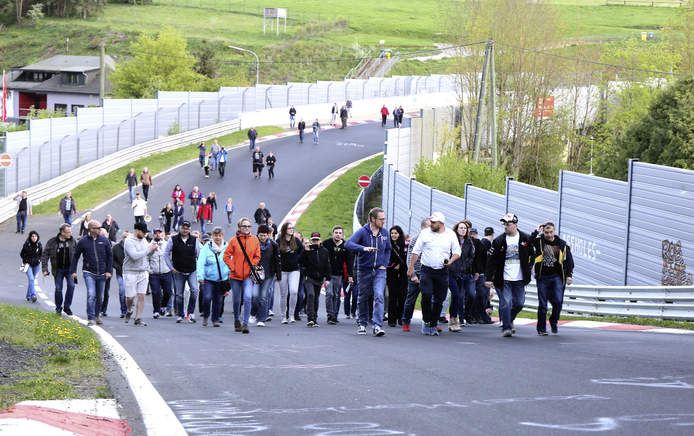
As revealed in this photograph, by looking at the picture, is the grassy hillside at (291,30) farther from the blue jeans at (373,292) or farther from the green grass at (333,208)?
the blue jeans at (373,292)

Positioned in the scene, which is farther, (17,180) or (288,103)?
(288,103)

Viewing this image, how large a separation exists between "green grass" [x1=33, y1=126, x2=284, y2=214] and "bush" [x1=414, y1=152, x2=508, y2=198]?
49.4 ft

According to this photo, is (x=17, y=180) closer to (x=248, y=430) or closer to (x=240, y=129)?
(x=240, y=129)

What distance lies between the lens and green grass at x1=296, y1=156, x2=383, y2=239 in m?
39.9

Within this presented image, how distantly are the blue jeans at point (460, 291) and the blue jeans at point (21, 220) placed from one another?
25005 mm

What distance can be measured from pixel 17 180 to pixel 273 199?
11.4 metres

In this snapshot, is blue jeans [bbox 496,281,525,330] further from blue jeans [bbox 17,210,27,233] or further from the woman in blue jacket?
blue jeans [bbox 17,210,27,233]

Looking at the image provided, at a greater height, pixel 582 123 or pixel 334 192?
pixel 582 123

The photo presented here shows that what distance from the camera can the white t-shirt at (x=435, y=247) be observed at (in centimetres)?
1324

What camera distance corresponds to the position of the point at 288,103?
68.4m

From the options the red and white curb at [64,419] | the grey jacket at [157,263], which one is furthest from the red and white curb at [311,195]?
the red and white curb at [64,419]

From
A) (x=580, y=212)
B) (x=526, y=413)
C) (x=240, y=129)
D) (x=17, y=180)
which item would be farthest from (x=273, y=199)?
(x=526, y=413)

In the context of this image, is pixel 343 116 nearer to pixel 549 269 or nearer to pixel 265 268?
pixel 265 268

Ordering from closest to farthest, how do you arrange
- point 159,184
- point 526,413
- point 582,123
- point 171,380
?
point 526,413
point 171,380
point 159,184
point 582,123
